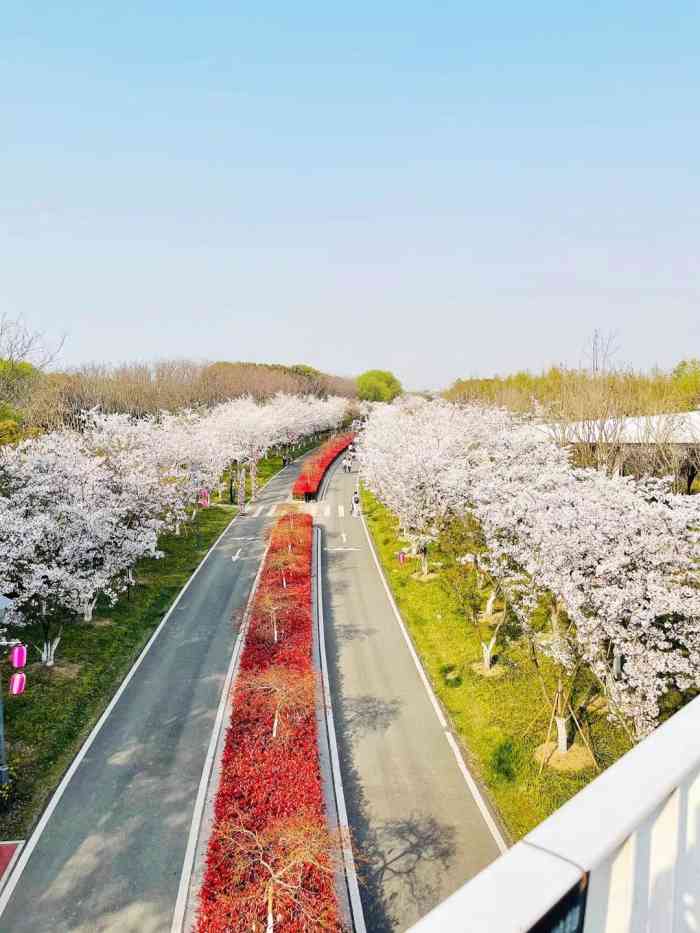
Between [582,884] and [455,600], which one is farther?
[455,600]

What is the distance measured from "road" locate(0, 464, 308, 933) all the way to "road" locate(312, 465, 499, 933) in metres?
4.59

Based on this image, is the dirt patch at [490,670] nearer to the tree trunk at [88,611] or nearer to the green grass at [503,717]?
the green grass at [503,717]

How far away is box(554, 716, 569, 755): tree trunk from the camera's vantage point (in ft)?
59.4

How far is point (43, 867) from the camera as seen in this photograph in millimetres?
14594

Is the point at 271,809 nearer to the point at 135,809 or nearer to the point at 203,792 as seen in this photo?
the point at 203,792

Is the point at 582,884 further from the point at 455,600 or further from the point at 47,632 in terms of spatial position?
the point at 455,600

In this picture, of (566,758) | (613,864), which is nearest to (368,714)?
(566,758)

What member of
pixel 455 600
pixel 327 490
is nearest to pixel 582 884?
pixel 455 600

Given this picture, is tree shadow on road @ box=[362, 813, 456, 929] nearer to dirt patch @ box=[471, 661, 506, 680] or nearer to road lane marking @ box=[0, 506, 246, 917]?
dirt patch @ box=[471, 661, 506, 680]

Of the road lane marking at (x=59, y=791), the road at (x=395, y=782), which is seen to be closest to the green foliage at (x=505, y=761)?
the road at (x=395, y=782)

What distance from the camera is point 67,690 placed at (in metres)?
22.0

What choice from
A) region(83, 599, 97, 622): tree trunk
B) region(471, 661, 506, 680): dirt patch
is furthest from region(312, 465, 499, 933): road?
→ region(83, 599, 97, 622): tree trunk

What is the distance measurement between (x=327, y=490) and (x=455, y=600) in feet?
114

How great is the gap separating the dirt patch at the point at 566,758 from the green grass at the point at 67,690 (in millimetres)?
14489
